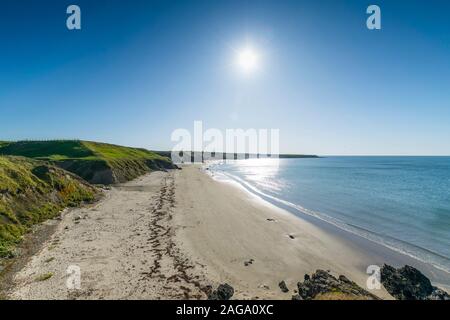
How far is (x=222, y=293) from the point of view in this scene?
13.4m

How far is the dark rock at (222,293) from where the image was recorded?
1324cm

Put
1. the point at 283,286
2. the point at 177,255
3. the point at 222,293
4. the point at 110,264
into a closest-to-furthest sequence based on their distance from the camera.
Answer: the point at 222,293 < the point at 283,286 < the point at 110,264 < the point at 177,255

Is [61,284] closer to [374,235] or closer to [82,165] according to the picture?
[374,235]

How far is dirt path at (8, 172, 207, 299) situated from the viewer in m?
13.8

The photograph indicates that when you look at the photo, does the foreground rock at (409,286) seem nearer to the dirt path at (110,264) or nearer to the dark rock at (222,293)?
the dark rock at (222,293)

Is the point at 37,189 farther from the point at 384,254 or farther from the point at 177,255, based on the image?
the point at 384,254

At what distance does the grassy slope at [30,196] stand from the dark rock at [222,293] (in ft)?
43.4

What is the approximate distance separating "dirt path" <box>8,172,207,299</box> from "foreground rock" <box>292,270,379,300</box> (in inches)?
194

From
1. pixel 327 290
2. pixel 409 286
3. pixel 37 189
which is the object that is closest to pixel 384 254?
pixel 409 286

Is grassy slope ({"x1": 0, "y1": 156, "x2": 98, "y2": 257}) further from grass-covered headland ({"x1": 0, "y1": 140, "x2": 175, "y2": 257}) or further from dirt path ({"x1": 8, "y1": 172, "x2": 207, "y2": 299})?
dirt path ({"x1": 8, "y1": 172, "x2": 207, "y2": 299})

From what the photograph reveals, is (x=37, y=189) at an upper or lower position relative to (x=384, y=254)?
upper

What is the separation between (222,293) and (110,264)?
7.52 m

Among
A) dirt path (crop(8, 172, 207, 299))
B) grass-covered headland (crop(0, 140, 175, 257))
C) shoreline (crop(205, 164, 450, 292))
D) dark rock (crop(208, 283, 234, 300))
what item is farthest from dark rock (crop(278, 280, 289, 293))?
grass-covered headland (crop(0, 140, 175, 257))

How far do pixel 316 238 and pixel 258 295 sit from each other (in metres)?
12.7
